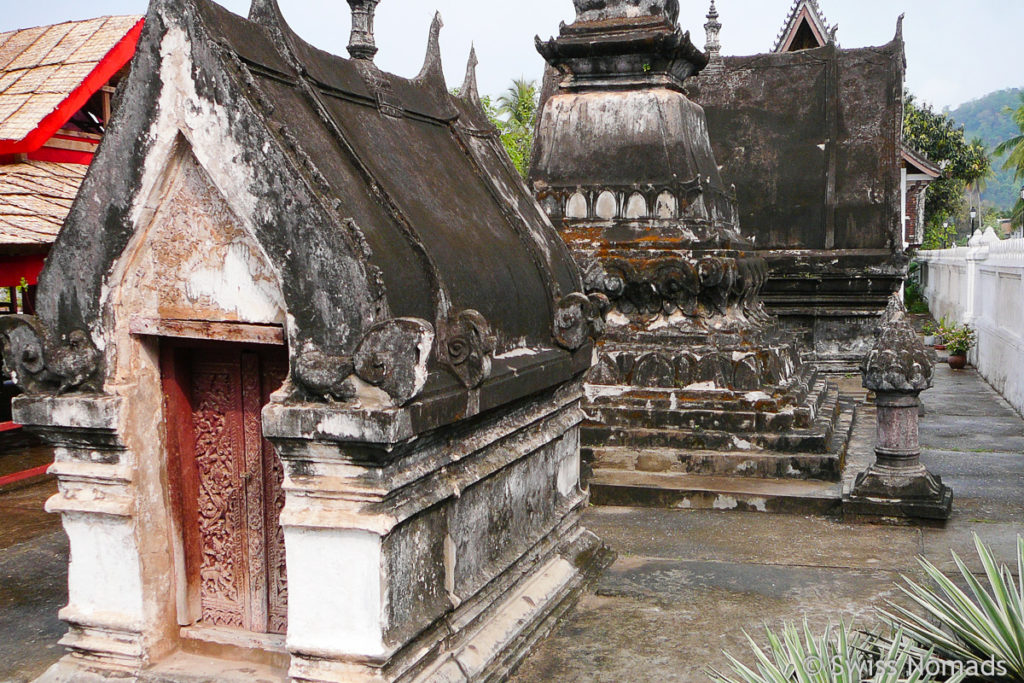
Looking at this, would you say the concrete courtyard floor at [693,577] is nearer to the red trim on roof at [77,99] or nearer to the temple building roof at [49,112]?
the temple building roof at [49,112]

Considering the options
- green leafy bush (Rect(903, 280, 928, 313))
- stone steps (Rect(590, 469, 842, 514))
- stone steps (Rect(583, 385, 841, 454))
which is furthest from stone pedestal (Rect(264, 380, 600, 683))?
green leafy bush (Rect(903, 280, 928, 313))

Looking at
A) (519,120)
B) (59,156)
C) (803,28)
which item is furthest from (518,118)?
(59,156)

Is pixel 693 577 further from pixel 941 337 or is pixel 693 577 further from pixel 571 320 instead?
pixel 941 337

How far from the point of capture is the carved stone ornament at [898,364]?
224 inches

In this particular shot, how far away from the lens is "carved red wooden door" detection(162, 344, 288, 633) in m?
3.49

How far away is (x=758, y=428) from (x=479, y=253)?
3.20 m

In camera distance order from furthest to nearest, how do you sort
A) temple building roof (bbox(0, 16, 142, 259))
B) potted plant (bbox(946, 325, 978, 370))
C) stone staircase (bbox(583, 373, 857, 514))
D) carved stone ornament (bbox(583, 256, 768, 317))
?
potted plant (bbox(946, 325, 978, 370)) < temple building roof (bbox(0, 16, 142, 259)) < carved stone ornament (bbox(583, 256, 768, 317)) < stone staircase (bbox(583, 373, 857, 514))

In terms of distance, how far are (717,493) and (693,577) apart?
1.29 metres

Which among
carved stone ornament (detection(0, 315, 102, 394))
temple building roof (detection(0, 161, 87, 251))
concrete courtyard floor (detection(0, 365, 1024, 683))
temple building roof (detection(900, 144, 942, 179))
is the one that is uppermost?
temple building roof (detection(900, 144, 942, 179))

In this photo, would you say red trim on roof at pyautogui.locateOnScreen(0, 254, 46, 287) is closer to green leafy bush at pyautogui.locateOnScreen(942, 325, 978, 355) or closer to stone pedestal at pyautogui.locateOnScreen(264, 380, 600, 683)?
stone pedestal at pyautogui.locateOnScreen(264, 380, 600, 683)

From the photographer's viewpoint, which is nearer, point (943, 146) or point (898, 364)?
point (898, 364)

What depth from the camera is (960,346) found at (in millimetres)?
14336

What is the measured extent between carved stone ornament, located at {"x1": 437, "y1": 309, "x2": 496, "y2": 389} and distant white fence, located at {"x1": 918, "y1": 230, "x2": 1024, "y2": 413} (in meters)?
8.41

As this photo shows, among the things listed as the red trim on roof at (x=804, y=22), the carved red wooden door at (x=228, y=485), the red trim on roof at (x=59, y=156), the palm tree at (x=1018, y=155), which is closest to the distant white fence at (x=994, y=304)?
the red trim on roof at (x=804, y=22)
